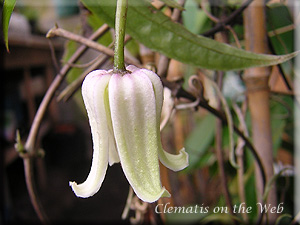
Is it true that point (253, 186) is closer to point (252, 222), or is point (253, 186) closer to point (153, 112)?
point (252, 222)

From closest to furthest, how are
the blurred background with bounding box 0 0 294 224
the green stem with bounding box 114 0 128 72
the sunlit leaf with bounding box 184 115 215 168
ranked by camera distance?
1. the green stem with bounding box 114 0 128 72
2. the blurred background with bounding box 0 0 294 224
3. the sunlit leaf with bounding box 184 115 215 168

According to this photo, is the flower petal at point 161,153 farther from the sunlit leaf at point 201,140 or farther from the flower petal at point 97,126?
the sunlit leaf at point 201,140

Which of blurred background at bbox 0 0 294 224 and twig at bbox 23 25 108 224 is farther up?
twig at bbox 23 25 108 224

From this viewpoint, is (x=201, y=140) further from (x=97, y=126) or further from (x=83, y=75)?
(x=97, y=126)

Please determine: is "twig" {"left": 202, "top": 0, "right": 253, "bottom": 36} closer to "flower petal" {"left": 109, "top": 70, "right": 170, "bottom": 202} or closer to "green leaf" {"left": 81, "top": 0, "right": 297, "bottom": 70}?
"green leaf" {"left": 81, "top": 0, "right": 297, "bottom": 70}

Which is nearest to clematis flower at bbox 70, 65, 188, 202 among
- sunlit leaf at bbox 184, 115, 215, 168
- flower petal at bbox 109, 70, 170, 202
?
flower petal at bbox 109, 70, 170, 202

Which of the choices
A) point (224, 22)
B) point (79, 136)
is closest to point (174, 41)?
point (224, 22)

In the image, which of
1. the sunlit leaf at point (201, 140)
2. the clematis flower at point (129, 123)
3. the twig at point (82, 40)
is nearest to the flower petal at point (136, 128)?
the clematis flower at point (129, 123)
